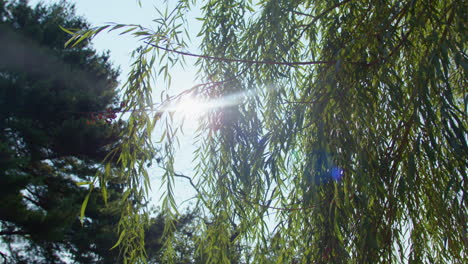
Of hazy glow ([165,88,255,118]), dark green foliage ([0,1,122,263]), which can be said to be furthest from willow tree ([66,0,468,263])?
dark green foliage ([0,1,122,263])

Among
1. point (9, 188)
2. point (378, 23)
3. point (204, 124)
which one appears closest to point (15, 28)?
point (9, 188)

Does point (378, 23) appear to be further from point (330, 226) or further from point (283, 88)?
point (330, 226)

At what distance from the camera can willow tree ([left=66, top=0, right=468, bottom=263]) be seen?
4.09 ft

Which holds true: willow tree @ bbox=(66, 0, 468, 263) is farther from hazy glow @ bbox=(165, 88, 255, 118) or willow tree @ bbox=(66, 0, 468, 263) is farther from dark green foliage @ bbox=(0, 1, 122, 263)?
dark green foliage @ bbox=(0, 1, 122, 263)

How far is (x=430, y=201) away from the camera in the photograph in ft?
4.67

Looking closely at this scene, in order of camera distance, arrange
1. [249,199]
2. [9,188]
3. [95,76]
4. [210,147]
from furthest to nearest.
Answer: [95,76], [9,188], [210,147], [249,199]

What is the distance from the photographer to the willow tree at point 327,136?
125cm

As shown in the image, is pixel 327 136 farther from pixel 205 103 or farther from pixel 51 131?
pixel 51 131

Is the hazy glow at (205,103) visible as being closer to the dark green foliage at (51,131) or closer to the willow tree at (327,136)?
the willow tree at (327,136)

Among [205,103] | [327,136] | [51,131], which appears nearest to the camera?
[327,136]

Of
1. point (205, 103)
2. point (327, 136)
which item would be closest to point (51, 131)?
point (205, 103)

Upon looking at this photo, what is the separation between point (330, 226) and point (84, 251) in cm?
506

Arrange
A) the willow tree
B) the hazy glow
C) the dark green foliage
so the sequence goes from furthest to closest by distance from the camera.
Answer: the dark green foliage
the hazy glow
the willow tree

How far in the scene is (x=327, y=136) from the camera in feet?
4.43
